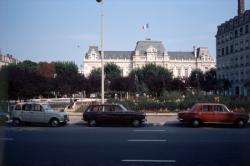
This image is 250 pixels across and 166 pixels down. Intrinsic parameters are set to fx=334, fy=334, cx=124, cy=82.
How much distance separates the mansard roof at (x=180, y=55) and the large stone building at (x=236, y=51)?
176 feet

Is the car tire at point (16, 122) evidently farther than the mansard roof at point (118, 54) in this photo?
No

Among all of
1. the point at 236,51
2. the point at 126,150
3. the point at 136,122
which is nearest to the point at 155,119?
the point at 136,122

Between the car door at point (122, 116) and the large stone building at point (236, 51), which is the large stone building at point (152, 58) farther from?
the car door at point (122, 116)

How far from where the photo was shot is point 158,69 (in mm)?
92750

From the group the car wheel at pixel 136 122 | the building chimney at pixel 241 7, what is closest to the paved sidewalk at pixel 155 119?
the car wheel at pixel 136 122

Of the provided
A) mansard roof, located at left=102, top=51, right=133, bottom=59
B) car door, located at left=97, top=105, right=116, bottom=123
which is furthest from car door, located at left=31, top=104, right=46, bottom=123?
mansard roof, located at left=102, top=51, right=133, bottom=59

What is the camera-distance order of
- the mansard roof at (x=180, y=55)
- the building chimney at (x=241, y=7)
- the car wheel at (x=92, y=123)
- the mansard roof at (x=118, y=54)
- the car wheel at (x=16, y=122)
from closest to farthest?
the car wheel at (x=92, y=123) → the car wheel at (x=16, y=122) → the building chimney at (x=241, y=7) → the mansard roof at (x=118, y=54) → the mansard roof at (x=180, y=55)

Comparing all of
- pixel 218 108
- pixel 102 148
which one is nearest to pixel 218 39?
pixel 218 108

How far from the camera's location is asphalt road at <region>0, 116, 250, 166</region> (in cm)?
1059

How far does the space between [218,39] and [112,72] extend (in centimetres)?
3158

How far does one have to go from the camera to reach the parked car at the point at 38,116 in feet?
71.4

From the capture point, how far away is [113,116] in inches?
838

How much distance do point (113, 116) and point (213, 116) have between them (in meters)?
6.32

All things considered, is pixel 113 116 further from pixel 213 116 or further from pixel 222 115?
pixel 222 115
